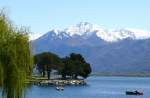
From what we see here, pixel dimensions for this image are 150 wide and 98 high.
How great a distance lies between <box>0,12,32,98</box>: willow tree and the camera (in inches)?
1036

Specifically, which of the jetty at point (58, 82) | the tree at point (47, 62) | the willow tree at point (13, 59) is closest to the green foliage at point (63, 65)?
the tree at point (47, 62)

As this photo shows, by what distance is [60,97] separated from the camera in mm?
107250

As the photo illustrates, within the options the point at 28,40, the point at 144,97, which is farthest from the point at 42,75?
the point at 28,40

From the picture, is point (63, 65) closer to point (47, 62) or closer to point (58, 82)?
point (47, 62)

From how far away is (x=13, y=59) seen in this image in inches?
1063

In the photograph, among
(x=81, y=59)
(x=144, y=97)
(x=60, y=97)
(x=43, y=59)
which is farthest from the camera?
(x=81, y=59)

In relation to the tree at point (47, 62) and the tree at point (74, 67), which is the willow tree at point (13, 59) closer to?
the tree at point (47, 62)

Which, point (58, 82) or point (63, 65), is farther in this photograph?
point (63, 65)

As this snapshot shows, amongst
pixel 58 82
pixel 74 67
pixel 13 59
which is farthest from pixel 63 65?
pixel 13 59

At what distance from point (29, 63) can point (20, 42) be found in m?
1.38

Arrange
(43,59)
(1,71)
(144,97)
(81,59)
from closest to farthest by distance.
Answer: (1,71) → (144,97) → (43,59) → (81,59)

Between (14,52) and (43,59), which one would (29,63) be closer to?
(14,52)

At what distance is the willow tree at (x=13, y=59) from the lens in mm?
26312

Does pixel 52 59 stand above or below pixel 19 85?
above
